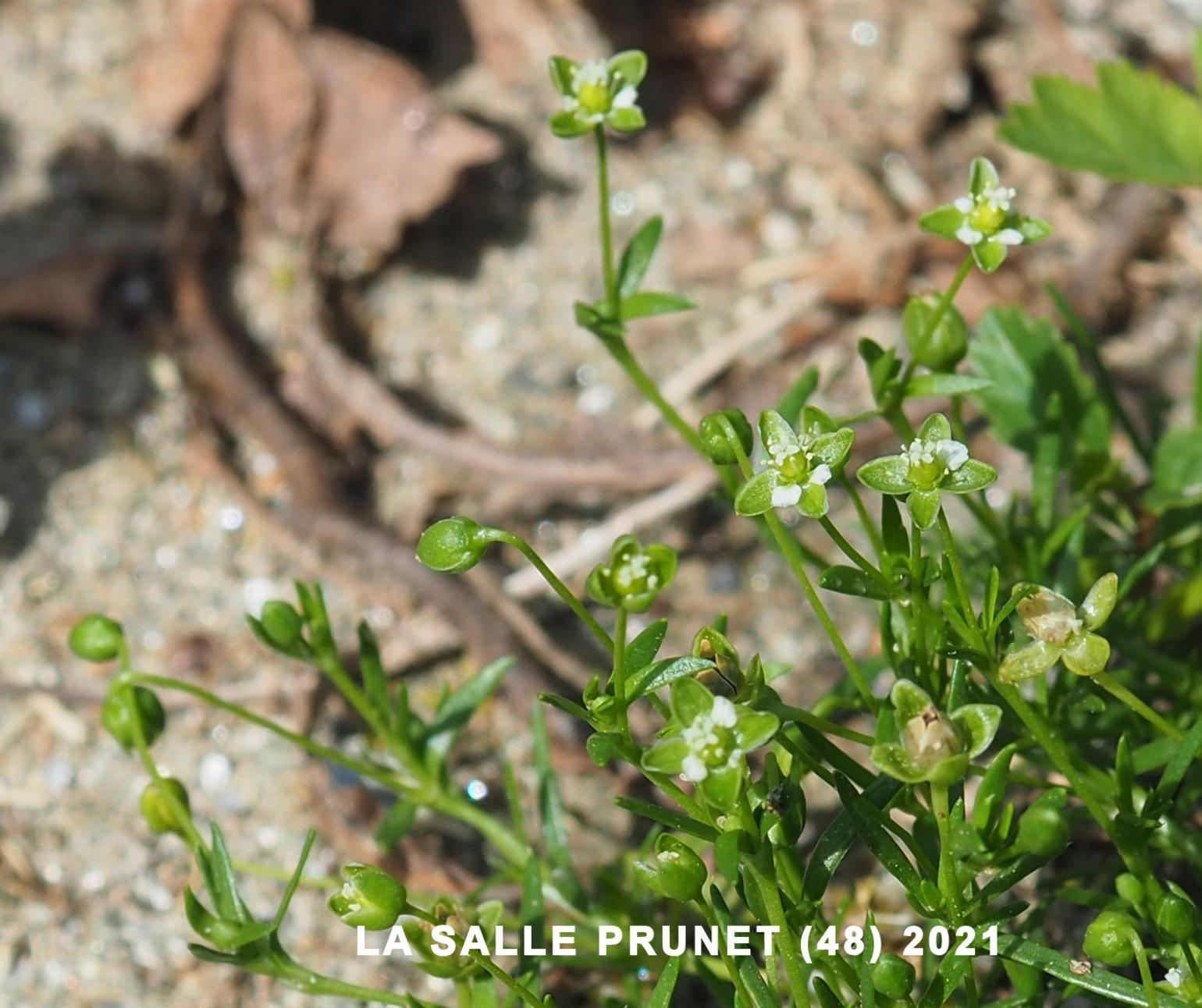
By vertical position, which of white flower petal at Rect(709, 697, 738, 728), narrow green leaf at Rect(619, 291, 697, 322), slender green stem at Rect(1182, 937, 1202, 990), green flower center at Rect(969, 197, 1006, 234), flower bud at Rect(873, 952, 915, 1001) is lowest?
flower bud at Rect(873, 952, 915, 1001)

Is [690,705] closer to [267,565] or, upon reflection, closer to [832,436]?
[832,436]

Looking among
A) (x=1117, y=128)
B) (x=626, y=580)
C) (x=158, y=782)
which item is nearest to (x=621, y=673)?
(x=626, y=580)

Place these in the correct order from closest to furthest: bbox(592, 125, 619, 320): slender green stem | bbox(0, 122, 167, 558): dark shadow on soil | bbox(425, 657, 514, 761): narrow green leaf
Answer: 1. bbox(592, 125, 619, 320): slender green stem
2. bbox(425, 657, 514, 761): narrow green leaf
3. bbox(0, 122, 167, 558): dark shadow on soil

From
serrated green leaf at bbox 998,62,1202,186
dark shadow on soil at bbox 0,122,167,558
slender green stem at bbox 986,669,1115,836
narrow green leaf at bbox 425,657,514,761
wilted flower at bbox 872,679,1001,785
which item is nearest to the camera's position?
wilted flower at bbox 872,679,1001,785

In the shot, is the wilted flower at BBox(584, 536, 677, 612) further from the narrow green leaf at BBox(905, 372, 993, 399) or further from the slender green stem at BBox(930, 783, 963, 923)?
the narrow green leaf at BBox(905, 372, 993, 399)

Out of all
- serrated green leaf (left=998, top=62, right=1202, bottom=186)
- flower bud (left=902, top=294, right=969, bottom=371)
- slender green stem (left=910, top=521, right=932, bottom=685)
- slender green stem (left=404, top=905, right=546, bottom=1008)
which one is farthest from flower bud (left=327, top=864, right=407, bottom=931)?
serrated green leaf (left=998, top=62, right=1202, bottom=186)

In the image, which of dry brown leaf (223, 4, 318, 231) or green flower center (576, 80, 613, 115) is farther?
dry brown leaf (223, 4, 318, 231)

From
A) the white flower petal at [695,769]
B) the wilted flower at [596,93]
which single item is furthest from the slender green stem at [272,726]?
the wilted flower at [596,93]
